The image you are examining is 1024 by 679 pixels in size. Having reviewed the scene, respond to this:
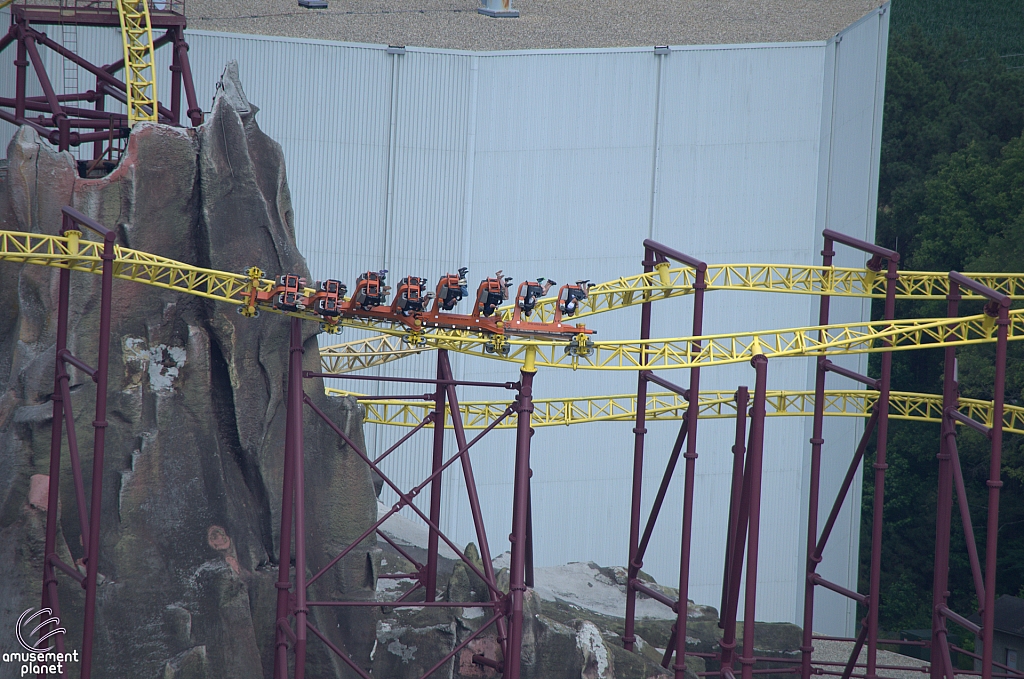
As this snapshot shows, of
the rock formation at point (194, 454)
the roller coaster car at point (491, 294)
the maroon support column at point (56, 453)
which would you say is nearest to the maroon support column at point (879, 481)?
the rock formation at point (194, 454)

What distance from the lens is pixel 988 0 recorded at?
45594mm

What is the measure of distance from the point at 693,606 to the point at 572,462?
14.8ft

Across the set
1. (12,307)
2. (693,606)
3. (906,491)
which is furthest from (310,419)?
(906,491)

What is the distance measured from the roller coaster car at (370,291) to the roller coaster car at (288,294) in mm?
834

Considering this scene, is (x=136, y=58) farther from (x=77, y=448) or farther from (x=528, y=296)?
(x=528, y=296)

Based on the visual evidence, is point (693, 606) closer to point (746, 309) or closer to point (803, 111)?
point (746, 309)

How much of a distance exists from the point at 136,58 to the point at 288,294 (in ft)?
21.5

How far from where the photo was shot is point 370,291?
66.3 ft

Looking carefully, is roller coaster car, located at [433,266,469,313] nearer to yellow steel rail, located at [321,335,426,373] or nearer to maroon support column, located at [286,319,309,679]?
maroon support column, located at [286,319,309,679]

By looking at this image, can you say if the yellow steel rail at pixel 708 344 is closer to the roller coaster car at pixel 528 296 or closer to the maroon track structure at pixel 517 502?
the maroon track structure at pixel 517 502

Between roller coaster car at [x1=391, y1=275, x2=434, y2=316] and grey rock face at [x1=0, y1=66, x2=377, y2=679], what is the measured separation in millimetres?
2272

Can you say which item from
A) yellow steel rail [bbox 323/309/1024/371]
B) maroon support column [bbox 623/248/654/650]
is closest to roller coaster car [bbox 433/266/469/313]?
yellow steel rail [bbox 323/309/1024/371]

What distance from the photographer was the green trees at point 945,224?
39.5m

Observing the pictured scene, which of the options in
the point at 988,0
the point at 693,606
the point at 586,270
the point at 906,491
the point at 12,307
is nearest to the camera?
the point at 12,307
